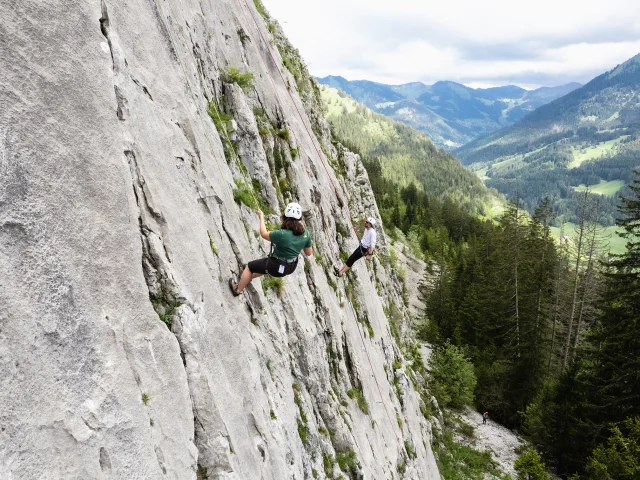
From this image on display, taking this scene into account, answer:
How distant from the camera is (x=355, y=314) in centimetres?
2045

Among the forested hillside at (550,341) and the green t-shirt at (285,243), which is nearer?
the green t-shirt at (285,243)

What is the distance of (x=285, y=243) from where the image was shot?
366 inches

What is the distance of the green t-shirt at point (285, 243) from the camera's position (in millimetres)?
9266

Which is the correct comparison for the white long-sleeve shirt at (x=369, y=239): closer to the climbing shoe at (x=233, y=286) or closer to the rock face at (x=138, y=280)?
the rock face at (x=138, y=280)

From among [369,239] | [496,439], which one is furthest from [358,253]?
[496,439]

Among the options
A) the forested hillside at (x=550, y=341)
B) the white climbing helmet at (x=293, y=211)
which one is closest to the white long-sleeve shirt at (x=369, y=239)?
the white climbing helmet at (x=293, y=211)

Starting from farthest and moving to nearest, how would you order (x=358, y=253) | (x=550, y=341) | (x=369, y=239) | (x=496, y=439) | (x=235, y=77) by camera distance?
1. (x=550, y=341)
2. (x=496, y=439)
3. (x=358, y=253)
4. (x=369, y=239)
5. (x=235, y=77)

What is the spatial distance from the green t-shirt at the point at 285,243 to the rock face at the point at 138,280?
143 cm

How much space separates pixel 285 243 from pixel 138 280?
358 cm

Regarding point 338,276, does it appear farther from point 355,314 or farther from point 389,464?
point 389,464

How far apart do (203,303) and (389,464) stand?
43.4 ft

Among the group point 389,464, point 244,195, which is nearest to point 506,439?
point 389,464

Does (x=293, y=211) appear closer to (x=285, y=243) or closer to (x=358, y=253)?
(x=285, y=243)

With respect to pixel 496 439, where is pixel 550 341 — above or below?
above
